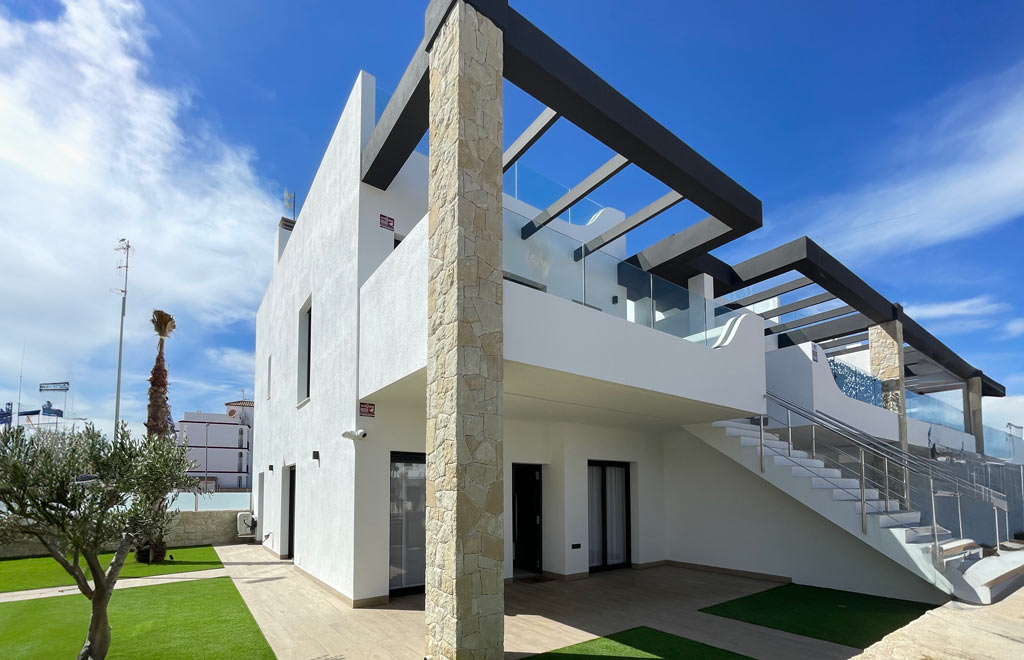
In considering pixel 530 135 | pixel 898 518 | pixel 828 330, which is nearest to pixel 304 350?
pixel 530 135

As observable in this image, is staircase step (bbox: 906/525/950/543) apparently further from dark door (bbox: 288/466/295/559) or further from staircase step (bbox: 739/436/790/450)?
dark door (bbox: 288/466/295/559)

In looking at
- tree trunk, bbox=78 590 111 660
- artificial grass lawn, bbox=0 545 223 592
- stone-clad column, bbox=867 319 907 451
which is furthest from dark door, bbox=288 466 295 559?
stone-clad column, bbox=867 319 907 451

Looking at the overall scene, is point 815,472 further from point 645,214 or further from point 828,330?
point 828,330

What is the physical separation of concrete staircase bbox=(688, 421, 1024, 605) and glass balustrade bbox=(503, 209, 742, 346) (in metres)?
2.83

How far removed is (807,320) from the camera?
671 inches

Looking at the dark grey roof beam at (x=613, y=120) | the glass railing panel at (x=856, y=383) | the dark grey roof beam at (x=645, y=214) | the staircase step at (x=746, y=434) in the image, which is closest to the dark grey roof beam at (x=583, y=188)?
the dark grey roof beam at (x=613, y=120)

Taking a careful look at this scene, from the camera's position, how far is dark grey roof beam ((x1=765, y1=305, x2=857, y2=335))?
15766mm

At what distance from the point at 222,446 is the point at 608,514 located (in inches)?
1790

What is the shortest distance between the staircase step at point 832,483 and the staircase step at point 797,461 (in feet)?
1.41

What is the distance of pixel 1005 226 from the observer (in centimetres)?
1586

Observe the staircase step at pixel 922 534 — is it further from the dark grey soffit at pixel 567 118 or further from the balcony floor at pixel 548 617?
the dark grey soffit at pixel 567 118

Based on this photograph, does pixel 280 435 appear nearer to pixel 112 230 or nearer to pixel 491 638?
pixel 491 638

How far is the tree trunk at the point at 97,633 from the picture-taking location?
225 inches

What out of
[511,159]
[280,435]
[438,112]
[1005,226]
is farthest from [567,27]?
[1005,226]
